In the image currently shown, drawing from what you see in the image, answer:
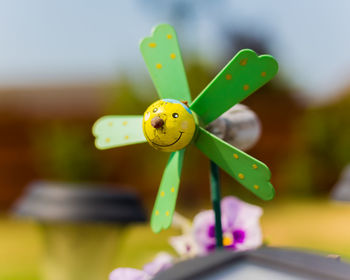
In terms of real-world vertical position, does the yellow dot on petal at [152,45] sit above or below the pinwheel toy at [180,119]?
above

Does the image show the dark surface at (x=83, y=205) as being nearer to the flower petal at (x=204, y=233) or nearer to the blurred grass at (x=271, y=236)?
the flower petal at (x=204, y=233)

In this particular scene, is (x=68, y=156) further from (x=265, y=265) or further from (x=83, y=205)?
(x=265, y=265)

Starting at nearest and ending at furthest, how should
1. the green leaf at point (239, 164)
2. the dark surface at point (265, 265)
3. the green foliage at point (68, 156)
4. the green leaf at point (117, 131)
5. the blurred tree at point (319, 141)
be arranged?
the dark surface at point (265, 265), the green leaf at point (239, 164), the green leaf at point (117, 131), the green foliage at point (68, 156), the blurred tree at point (319, 141)

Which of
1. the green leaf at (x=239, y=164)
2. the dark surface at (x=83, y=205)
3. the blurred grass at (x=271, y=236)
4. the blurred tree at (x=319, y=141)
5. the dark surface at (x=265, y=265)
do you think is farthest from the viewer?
the blurred tree at (x=319, y=141)

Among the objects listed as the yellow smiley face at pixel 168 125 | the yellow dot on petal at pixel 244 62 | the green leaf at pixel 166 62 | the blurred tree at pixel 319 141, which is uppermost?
the blurred tree at pixel 319 141

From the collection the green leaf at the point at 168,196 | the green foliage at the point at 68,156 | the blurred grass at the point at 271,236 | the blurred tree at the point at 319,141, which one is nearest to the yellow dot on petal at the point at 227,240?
the green leaf at the point at 168,196

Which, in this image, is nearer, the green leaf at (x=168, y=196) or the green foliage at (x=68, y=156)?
the green leaf at (x=168, y=196)

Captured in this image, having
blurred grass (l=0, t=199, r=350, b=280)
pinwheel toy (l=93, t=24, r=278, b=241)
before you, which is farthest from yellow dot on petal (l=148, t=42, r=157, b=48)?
blurred grass (l=0, t=199, r=350, b=280)
